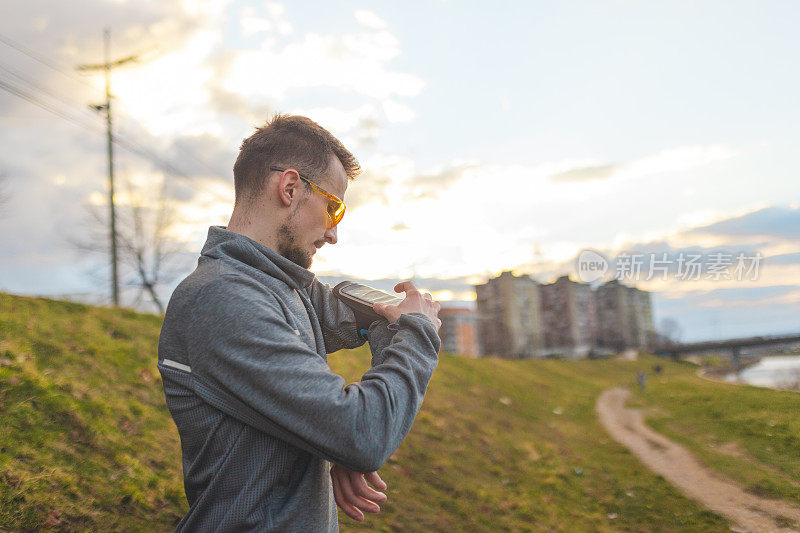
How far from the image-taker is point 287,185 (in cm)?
219

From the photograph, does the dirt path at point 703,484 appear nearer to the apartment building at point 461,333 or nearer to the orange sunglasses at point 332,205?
the orange sunglasses at point 332,205

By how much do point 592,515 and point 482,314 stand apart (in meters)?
71.3

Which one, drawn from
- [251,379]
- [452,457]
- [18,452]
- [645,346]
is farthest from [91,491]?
[645,346]

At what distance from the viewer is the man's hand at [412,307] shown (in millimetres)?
2103

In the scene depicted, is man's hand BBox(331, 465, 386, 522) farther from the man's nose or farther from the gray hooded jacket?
the man's nose

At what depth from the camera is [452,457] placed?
34.8ft

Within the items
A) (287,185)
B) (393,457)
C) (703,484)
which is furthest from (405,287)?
(393,457)

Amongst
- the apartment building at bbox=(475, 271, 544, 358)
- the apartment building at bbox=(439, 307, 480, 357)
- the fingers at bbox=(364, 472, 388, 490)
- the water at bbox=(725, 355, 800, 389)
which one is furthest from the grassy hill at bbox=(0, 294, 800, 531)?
the apartment building at bbox=(439, 307, 480, 357)

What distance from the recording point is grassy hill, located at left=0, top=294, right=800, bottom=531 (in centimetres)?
470

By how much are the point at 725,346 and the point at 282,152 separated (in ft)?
45.3

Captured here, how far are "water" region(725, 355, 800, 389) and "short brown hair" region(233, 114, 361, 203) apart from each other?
15.2 feet

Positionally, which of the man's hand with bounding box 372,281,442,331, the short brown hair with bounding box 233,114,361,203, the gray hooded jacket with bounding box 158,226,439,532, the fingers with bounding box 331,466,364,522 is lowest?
the fingers with bounding box 331,466,364,522

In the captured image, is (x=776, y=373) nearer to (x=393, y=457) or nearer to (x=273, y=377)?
(x=273, y=377)

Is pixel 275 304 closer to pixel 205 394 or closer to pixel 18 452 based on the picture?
pixel 205 394
